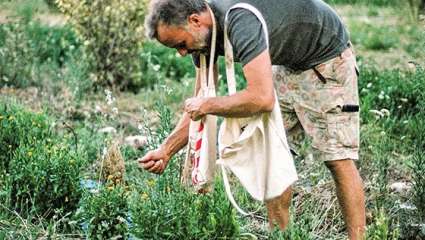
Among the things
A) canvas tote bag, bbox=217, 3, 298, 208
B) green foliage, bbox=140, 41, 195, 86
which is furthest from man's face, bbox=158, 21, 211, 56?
green foliage, bbox=140, 41, 195, 86

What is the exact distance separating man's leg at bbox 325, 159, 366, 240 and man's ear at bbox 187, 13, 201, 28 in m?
1.03

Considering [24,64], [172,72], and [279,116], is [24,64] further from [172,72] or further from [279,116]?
[279,116]

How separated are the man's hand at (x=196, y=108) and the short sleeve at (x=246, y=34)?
0.90 feet

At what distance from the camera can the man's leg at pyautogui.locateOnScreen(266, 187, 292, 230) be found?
432 centimetres

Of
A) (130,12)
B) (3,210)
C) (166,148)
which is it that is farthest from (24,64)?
(166,148)

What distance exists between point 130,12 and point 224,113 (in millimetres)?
4780

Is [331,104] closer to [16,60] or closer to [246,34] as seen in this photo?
[246,34]

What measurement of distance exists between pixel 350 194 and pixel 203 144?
2.60 feet

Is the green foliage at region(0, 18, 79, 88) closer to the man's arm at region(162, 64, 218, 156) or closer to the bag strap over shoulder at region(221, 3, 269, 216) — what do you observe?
the man's arm at region(162, 64, 218, 156)

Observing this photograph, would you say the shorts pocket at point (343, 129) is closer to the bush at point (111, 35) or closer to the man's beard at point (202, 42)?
the man's beard at point (202, 42)

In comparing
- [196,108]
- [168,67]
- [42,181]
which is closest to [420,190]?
[196,108]

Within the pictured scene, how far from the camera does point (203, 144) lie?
427 cm

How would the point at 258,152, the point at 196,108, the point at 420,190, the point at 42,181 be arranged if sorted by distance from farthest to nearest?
the point at 420,190
the point at 42,181
the point at 258,152
the point at 196,108

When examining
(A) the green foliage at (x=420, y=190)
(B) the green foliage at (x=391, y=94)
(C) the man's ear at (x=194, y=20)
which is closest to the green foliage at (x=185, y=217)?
(C) the man's ear at (x=194, y=20)
